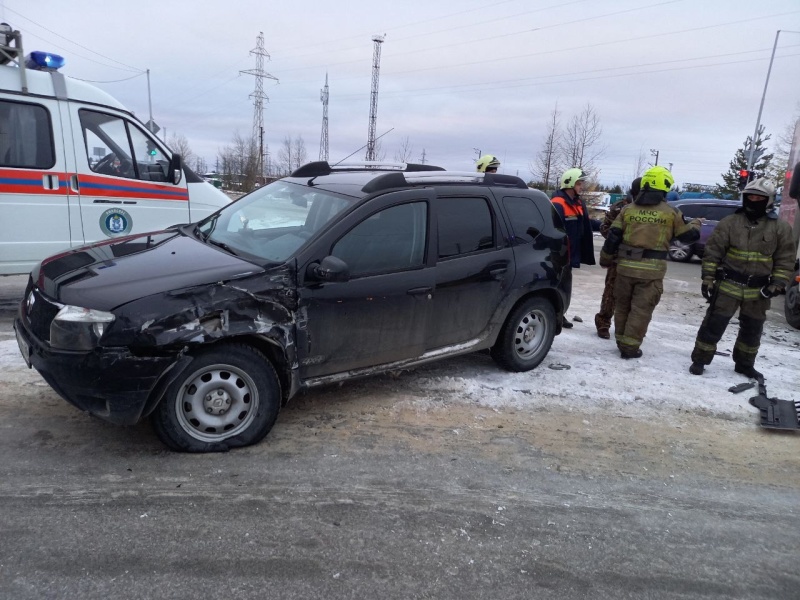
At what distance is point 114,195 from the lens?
678 cm

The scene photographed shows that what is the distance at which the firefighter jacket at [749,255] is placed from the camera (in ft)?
17.6

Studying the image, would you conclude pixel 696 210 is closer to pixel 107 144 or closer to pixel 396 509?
pixel 107 144

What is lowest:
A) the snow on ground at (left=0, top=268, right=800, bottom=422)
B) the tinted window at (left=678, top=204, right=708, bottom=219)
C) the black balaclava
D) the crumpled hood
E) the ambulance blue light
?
the snow on ground at (left=0, top=268, right=800, bottom=422)

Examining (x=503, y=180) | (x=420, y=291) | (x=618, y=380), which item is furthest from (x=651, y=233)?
(x=420, y=291)

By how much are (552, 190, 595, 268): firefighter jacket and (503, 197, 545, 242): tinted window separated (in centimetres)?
162

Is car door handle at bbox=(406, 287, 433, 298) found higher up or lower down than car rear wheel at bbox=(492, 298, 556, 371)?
higher up

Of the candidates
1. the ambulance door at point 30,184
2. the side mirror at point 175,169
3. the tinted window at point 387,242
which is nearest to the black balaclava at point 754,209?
the tinted window at point 387,242

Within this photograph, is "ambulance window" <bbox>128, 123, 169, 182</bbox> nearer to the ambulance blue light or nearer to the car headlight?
the ambulance blue light

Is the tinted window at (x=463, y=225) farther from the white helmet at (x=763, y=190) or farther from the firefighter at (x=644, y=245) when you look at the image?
the white helmet at (x=763, y=190)

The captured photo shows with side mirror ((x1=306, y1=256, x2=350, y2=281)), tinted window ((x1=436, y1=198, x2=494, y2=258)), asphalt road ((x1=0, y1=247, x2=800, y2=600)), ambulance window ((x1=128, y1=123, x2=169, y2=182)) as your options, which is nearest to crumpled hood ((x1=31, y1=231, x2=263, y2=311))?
side mirror ((x1=306, y1=256, x2=350, y2=281))

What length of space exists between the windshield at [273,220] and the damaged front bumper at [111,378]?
3.38ft

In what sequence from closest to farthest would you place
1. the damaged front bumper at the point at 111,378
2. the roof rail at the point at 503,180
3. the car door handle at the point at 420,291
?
the damaged front bumper at the point at 111,378 → the car door handle at the point at 420,291 → the roof rail at the point at 503,180

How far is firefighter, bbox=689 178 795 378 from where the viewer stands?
536cm

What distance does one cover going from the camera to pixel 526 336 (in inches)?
214
